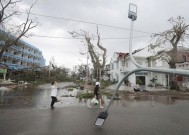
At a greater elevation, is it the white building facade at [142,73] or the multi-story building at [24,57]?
the multi-story building at [24,57]

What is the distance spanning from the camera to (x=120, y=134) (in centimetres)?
613

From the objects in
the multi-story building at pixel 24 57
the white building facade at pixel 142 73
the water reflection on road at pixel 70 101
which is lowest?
the water reflection on road at pixel 70 101

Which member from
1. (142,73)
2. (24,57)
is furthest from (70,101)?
(24,57)

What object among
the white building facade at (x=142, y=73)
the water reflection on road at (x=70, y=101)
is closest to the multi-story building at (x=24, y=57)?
the white building facade at (x=142, y=73)

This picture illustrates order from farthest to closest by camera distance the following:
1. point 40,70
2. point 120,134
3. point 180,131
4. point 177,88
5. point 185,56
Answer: point 40,70 → point 185,56 → point 177,88 → point 180,131 → point 120,134

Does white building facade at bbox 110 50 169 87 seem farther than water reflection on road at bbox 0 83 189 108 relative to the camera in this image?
Yes

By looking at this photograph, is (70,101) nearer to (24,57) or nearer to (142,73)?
(142,73)

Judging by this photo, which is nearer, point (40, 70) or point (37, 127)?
point (37, 127)

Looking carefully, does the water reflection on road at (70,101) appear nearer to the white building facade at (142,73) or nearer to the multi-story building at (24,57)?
the white building facade at (142,73)

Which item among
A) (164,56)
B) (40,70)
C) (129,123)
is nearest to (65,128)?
(129,123)

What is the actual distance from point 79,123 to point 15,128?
2334 mm

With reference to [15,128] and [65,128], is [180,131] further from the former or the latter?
[15,128]

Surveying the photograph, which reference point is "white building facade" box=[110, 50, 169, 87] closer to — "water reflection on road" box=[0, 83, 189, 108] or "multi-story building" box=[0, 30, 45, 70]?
"water reflection on road" box=[0, 83, 189, 108]

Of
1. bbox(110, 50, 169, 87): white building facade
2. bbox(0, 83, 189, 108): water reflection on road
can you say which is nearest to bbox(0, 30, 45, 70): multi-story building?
bbox(110, 50, 169, 87): white building facade
